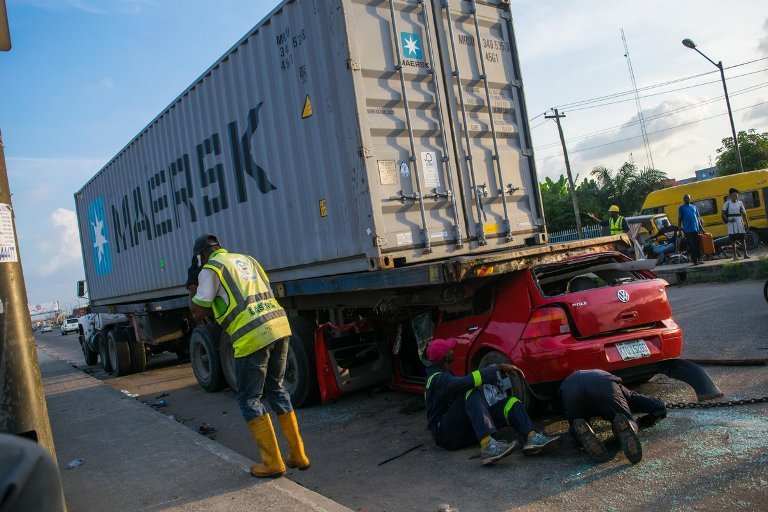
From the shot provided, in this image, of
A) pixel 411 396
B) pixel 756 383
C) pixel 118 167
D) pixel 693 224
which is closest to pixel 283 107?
pixel 411 396

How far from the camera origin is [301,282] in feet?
21.5

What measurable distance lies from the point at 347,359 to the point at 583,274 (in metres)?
2.46

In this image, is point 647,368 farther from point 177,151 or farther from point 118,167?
point 118,167

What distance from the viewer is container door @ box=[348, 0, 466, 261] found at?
5.35 metres

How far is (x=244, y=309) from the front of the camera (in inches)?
177

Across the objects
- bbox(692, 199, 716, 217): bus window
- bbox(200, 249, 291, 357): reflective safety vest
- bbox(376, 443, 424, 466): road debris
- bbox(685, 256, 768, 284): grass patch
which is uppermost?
bbox(692, 199, 716, 217): bus window

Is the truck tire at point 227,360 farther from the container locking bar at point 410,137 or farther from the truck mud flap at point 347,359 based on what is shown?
the container locking bar at point 410,137

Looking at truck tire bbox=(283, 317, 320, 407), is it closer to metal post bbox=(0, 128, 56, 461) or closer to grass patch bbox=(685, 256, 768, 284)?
metal post bbox=(0, 128, 56, 461)

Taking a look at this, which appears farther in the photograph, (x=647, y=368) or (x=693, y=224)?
(x=693, y=224)

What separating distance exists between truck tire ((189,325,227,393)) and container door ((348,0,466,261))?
12.5ft

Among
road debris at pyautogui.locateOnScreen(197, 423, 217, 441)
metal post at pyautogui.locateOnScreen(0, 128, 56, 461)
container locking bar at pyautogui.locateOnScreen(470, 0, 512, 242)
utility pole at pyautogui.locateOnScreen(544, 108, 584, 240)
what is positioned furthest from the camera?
utility pole at pyautogui.locateOnScreen(544, 108, 584, 240)

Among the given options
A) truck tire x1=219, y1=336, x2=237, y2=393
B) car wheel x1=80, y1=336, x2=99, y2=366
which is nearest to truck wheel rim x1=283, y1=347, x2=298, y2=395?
truck tire x1=219, y1=336, x2=237, y2=393

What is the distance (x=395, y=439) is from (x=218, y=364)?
→ 12.3ft

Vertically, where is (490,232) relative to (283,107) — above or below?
below
